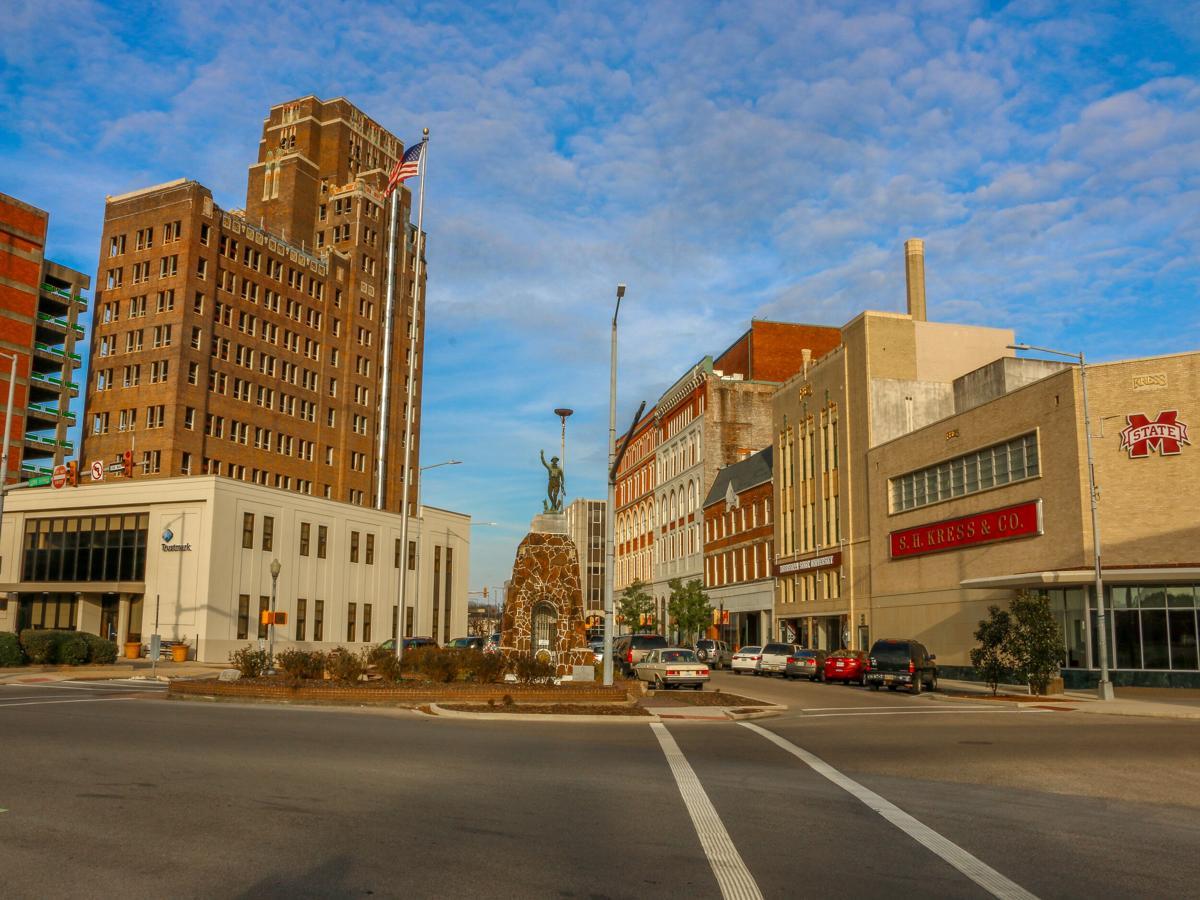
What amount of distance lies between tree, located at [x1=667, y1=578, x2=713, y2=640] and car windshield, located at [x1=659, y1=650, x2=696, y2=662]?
36.8m

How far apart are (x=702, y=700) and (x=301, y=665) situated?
11.1 m

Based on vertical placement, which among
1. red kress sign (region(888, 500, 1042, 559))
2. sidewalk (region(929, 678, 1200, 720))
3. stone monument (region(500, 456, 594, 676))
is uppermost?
red kress sign (region(888, 500, 1042, 559))

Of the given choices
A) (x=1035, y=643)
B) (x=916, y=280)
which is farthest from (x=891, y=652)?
(x=916, y=280)

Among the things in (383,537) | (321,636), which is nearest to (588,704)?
(321,636)

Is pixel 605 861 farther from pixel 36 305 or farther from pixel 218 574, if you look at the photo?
pixel 36 305

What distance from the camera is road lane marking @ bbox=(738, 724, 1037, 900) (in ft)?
23.5

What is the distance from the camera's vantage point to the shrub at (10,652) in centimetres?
3731

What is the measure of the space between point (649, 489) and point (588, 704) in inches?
→ 2833

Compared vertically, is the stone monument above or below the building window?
below

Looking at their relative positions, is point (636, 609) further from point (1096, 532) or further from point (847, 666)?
point (1096, 532)

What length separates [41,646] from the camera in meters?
38.2

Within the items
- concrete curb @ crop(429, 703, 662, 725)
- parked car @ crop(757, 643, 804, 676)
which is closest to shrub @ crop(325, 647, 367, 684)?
concrete curb @ crop(429, 703, 662, 725)

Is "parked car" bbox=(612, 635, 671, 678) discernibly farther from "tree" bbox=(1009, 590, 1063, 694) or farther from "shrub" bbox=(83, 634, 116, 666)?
"shrub" bbox=(83, 634, 116, 666)

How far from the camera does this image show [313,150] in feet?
312
